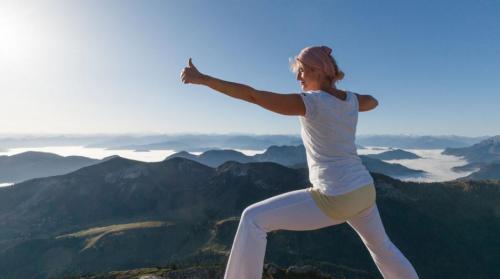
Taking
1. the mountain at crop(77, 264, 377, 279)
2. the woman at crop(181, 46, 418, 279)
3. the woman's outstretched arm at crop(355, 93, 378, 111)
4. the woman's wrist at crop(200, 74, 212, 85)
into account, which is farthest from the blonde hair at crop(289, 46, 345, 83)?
the mountain at crop(77, 264, 377, 279)

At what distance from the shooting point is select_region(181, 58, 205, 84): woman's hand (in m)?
4.79

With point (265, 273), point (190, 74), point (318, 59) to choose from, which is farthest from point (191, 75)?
point (265, 273)

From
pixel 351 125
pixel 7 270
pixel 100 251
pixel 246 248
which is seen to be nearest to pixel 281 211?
pixel 246 248

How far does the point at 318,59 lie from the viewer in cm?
519

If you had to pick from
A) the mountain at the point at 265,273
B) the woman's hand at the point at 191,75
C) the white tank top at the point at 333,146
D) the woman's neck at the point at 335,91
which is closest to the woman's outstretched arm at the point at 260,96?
the woman's hand at the point at 191,75

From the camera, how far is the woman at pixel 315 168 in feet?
15.7

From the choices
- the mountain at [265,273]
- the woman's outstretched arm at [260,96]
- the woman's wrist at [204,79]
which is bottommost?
the mountain at [265,273]

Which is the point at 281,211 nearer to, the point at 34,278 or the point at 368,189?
the point at 368,189

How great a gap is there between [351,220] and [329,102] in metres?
1.94

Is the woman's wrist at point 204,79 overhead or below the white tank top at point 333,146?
overhead

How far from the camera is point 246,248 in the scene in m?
4.84

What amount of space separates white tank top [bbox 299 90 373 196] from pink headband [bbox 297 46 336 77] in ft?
1.49

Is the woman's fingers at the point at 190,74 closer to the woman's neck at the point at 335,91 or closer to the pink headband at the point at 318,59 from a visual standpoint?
the pink headband at the point at 318,59

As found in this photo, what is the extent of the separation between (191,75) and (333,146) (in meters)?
2.04
